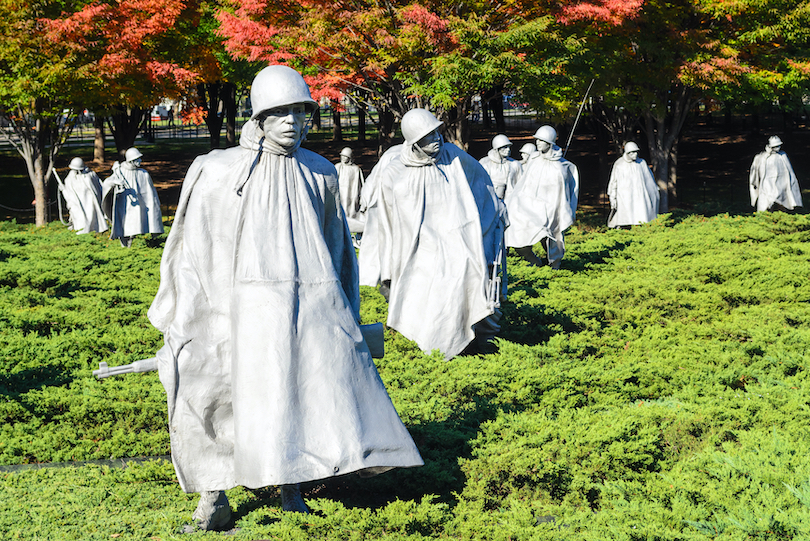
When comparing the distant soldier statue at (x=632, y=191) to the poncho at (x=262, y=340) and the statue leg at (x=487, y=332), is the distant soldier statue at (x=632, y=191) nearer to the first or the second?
the statue leg at (x=487, y=332)

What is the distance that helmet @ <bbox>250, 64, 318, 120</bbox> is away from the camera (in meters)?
4.48

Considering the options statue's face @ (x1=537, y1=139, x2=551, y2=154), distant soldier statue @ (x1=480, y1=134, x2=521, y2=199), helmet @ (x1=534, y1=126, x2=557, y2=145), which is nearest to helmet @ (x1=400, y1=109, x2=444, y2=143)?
helmet @ (x1=534, y1=126, x2=557, y2=145)

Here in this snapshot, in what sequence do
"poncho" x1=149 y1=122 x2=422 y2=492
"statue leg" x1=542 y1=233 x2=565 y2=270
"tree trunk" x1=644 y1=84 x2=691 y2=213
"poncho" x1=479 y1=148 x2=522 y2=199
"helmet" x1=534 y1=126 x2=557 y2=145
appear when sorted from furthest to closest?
"tree trunk" x1=644 y1=84 x2=691 y2=213 < "poncho" x1=479 y1=148 x2=522 y2=199 < "helmet" x1=534 y1=126 x2=557 y2=145 < "statue leg" x1=542 y1=233 x2=565 y2=270 < "poncho" x1=149 y1=122 x2=422 y2=492

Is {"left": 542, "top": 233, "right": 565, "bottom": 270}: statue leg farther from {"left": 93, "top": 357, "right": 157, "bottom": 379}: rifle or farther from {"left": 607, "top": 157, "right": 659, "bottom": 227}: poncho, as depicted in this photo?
{"left": 93, "top": 357, "right": 157, "bottom": 379}: rifle

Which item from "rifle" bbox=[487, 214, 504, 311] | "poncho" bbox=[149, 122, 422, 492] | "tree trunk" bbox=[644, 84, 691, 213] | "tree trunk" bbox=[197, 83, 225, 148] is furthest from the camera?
"tree trunk" bbox=[197, 83, 225, 148]

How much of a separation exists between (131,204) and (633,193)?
433 inches

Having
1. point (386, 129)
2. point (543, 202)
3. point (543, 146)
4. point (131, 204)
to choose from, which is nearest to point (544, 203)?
point (543, 202)

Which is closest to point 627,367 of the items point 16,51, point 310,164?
point 310,164

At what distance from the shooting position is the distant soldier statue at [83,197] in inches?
854

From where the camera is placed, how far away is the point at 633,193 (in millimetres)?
20859

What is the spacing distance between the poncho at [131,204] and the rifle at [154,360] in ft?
48.0

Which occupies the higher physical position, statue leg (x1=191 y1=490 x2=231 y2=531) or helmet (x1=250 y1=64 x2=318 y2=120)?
helmet (x1=250 y1=64 x2=318 y2=120)

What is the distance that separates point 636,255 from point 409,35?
18.9ft

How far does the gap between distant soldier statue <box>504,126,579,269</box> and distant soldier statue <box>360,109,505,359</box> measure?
5518mm
